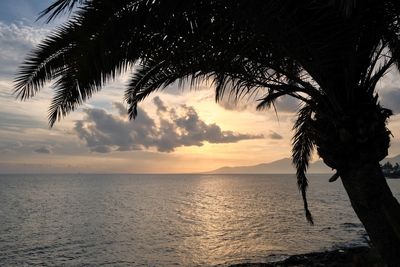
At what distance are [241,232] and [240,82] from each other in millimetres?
25418

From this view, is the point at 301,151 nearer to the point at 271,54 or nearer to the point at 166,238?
the point at 271,54

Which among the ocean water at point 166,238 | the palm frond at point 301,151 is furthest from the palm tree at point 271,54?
the ocean water at point 166,238

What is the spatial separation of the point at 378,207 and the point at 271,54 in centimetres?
282

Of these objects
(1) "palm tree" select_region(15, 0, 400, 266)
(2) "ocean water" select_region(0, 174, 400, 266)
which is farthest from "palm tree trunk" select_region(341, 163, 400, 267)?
(2) "ocean water" select_region(0, 174, 400, 266)

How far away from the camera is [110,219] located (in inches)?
1590

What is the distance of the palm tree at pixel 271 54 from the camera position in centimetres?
458

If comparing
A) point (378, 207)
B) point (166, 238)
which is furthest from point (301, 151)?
point (166, 238)

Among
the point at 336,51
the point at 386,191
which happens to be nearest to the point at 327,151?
the point at 386,191

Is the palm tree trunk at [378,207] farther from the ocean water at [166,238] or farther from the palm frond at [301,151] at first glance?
the ocean water at [166,238]

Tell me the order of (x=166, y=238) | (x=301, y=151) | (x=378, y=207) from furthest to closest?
(x=166, y=238), (x=301, y=151), (x=378, y=207)

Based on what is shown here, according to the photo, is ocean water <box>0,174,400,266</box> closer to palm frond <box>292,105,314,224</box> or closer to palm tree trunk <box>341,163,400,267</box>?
palm frond <box>292,105,314,224</box>

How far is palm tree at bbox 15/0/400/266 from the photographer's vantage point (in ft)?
15.0

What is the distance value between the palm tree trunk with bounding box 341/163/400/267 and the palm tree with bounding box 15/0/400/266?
1 centimetres

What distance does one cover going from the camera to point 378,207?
5816 millimetres
